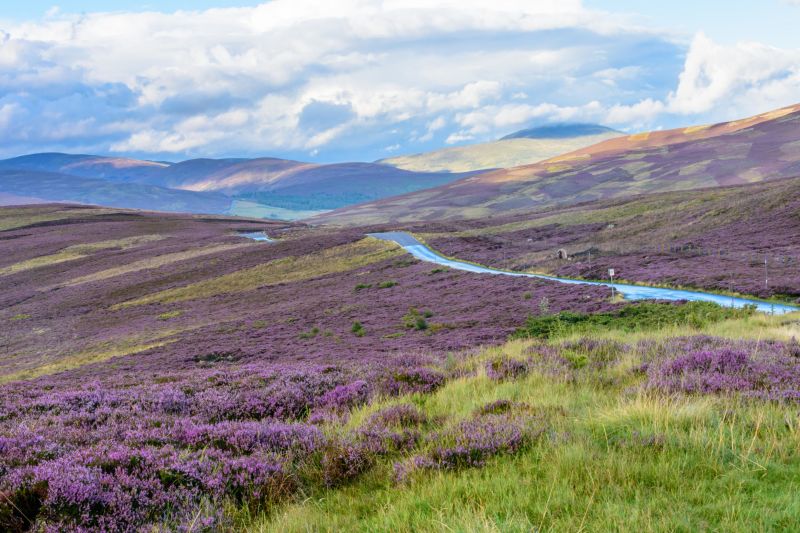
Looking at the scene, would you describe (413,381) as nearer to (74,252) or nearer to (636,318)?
(636,318)

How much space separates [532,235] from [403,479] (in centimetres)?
7909

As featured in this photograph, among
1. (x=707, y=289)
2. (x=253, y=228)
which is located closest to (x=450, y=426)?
(x=707, y=289)

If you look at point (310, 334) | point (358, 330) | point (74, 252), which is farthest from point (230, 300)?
point (74, 252)

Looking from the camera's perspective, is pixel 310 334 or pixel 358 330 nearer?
pixel 358 330

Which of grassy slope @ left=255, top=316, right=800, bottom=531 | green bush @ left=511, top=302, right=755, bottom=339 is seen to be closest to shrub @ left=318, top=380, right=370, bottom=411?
grassy slope @ left=255, top=316, right=800, bottom=531

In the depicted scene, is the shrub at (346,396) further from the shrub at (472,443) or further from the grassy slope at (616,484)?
the grassy slope at (616,484)

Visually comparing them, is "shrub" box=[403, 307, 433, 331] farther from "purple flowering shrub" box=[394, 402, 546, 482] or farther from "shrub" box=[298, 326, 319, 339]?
"purple flowering shrub" box=[394, 402, 546, 482]

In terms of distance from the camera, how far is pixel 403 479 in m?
5.01

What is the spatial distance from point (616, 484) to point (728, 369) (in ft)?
16.9

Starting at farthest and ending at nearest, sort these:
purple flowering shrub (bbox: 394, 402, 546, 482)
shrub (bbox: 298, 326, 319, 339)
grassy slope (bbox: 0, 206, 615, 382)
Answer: shrub (bbox: 298, 326, 319, 339), grassy slope (bbox: 0, 206, 615, 382), purple flowering shrub (bbox: 394, 402, 546, 482)

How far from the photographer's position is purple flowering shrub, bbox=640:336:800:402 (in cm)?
732

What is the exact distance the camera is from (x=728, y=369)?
8.43 meters

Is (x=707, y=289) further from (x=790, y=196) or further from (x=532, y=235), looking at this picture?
(x=532, y=235)

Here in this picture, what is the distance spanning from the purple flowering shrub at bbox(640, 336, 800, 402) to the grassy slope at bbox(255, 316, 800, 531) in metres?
0.99
